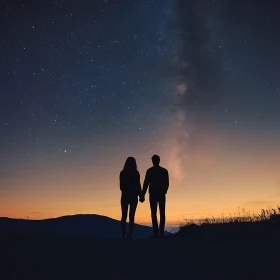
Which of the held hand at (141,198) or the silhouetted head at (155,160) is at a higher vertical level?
the silhouetted head at (155,160)

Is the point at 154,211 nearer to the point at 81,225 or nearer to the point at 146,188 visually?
the point at 146,188

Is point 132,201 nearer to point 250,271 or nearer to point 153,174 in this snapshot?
point 153,174

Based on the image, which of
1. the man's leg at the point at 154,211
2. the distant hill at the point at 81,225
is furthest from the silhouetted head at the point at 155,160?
the distant hill at the point at 81,225

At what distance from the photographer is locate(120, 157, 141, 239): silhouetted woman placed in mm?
11141

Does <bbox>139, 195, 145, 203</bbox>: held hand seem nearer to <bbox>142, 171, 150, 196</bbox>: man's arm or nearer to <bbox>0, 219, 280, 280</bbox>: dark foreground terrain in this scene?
<bbox>142, 171, 150, 196</bbox>: man's arm

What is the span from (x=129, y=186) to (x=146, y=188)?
476 mm

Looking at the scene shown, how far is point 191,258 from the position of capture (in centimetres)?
707

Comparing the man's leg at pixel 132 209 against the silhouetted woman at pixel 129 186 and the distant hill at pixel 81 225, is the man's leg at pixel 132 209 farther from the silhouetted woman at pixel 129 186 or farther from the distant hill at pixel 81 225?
the distant hill at pixel 81 225

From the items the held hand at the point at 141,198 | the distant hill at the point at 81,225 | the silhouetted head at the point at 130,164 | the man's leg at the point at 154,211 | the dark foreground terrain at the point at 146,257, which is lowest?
the dark foreground terrain at the point at 146,257

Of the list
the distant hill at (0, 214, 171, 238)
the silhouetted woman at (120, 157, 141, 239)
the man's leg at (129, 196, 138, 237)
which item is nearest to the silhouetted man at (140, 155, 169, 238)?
the silhouetted woman at (120, 157, 141, 239)

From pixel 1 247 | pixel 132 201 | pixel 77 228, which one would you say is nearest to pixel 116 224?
pixel 77 228

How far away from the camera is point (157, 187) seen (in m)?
10.9

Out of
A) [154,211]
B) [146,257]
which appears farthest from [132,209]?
[146,257]

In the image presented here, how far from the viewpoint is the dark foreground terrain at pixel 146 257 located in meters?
6.12
